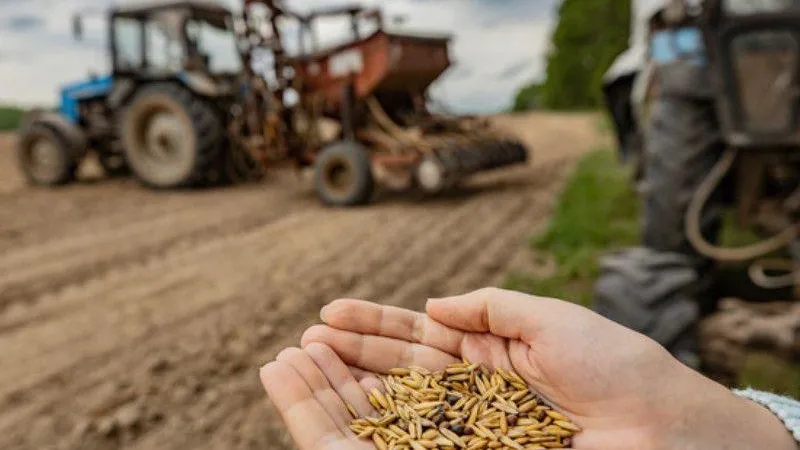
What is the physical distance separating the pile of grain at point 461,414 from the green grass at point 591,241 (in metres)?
1.28

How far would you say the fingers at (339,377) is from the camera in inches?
76.3

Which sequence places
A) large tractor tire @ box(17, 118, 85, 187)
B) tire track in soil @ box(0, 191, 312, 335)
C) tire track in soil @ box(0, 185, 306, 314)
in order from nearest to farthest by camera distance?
tire track in soil @ box(0, 191, 312, 335), tire track in soil @ box(0, 185, 306, 314), large tractor tire @ box(17, 118, 85, 187)

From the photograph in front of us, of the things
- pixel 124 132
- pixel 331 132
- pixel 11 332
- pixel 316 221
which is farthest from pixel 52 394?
pixel 124 132

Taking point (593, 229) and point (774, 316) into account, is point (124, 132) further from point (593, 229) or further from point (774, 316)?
point (774, 316)

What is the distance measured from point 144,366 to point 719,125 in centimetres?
292

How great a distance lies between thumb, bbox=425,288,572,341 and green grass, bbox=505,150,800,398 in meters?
1.30

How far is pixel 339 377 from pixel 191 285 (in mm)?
3179

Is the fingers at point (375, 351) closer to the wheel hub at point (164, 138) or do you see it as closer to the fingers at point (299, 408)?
the fingers at point (299, 408)

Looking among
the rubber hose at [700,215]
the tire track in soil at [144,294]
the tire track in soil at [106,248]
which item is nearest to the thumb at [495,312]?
the rubber hose at [700,215]

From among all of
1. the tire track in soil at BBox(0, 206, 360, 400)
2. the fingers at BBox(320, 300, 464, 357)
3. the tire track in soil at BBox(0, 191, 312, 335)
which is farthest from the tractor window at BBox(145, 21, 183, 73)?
the fingers at BBox(320, 300, 464, 357)

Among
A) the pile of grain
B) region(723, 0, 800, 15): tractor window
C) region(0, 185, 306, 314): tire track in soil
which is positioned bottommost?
region(0, 185, 306, 314): tire track in soil

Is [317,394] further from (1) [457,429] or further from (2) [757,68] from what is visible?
(2) [757,68]

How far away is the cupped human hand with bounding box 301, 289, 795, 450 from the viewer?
1643 mm

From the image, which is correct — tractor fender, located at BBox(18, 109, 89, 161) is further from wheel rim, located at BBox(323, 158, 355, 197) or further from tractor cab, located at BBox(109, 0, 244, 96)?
wheel rim, located at BBox(323, 158, 355, 197)
